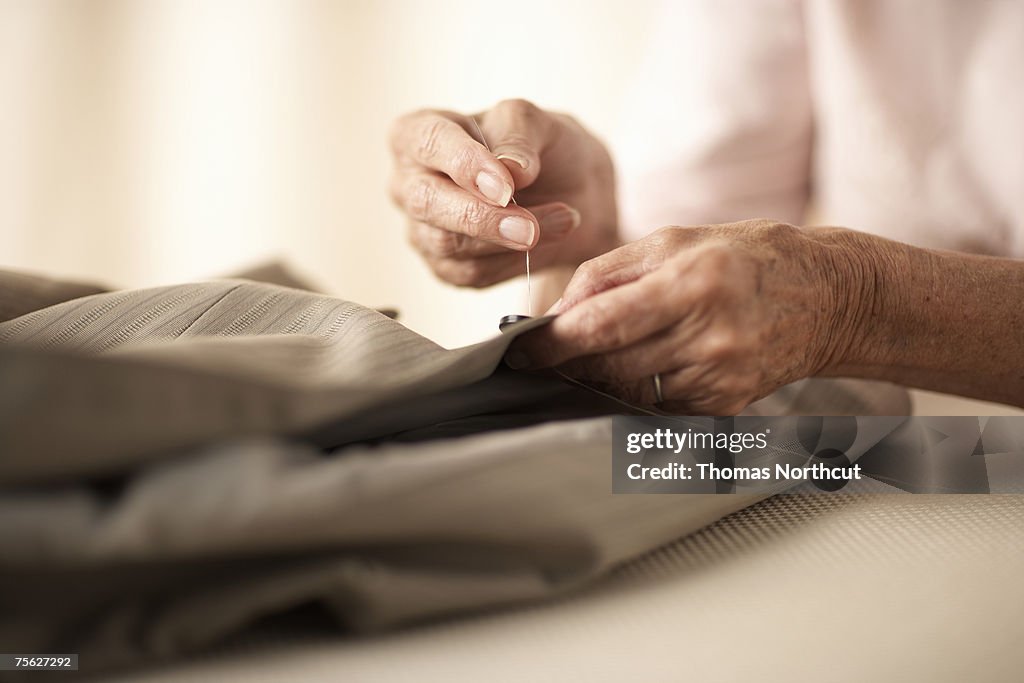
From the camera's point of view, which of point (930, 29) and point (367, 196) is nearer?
point (930, 29)

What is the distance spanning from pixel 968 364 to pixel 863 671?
0.36 meters

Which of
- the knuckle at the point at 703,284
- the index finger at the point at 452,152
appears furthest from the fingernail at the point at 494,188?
the knuckle at the point at 703,284

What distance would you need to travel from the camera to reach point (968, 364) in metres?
0.62

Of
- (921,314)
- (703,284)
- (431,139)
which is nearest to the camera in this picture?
(703,284)

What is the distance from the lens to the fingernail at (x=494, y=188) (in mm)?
625

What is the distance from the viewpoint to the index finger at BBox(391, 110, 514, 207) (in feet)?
2.09

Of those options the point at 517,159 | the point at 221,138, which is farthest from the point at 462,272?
the point at 221,138

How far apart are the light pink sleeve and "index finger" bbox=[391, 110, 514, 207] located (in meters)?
0.37

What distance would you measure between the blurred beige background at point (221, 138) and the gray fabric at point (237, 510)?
4.43 ft

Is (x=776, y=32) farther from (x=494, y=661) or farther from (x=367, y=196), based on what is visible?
(x=367, y=196)

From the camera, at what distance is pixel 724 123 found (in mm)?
1009

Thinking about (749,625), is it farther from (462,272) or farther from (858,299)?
(462,272)

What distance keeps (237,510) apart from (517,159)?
1.40ft

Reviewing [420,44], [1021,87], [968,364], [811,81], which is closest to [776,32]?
[811,81]
